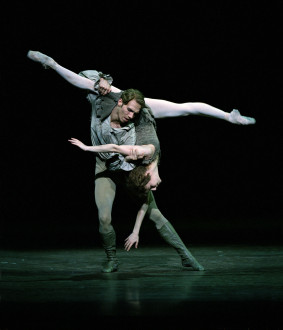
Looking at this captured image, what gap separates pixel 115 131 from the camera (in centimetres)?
450

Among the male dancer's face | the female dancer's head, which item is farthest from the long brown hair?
the female dancer's head

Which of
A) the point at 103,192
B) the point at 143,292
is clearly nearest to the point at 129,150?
the point at 103,192

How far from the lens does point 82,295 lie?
11.3 feet

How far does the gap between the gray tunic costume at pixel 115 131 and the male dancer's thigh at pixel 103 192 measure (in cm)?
12

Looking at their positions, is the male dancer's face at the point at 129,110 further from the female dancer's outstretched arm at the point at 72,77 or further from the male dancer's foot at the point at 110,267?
the male dancer's foot at the point at 110,267

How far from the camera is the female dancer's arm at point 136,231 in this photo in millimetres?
4242

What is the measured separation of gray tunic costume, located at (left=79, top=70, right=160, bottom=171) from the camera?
450 centimetres

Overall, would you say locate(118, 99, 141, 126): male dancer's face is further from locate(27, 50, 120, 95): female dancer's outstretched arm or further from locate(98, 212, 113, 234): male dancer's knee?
locate(98, 212, 113, 234): male dancer's knee

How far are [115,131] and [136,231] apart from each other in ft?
2.28

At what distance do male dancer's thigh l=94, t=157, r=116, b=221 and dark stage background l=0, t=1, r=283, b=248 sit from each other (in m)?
1.94

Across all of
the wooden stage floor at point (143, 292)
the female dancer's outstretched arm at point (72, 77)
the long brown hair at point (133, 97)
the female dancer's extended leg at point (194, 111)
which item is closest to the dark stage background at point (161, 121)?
the wooden stage floor at point (143, 292)

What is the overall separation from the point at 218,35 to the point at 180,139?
164 cm

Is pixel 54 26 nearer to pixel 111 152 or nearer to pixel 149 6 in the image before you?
pixel 149 6

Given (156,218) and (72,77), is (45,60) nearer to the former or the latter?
(72,77)
